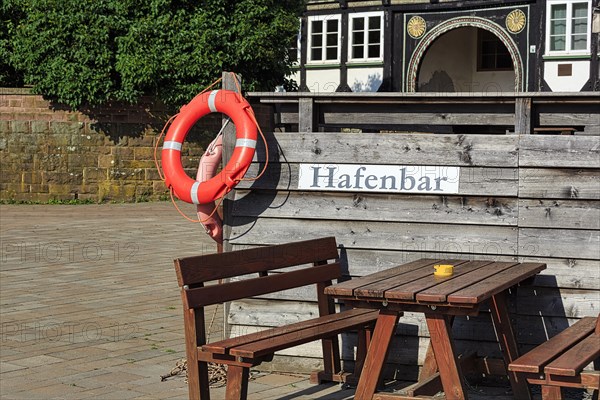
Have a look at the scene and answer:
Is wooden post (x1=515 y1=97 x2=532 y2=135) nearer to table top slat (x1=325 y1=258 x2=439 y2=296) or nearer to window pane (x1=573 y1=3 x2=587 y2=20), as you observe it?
table top slat (x1=325 y1=258 x2=439 y2=296)

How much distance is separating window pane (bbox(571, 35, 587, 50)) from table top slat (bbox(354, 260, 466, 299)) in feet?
71.6

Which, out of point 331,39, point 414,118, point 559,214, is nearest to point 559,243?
point 559,214

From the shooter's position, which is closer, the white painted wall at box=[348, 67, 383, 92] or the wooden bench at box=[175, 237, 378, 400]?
the wooden bench at box=[175, 237, 378, 400]

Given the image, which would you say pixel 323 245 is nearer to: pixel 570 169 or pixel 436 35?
pixel 570 169

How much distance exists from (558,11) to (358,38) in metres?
5.58

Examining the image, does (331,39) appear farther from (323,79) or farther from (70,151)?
(70,151)

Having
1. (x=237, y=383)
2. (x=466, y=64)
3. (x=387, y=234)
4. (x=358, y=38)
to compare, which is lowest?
(x=237, y=383)

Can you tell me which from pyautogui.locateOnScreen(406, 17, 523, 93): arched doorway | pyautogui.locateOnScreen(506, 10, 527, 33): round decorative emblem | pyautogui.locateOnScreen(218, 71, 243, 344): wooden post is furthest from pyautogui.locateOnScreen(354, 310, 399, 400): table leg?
pyautogui.locateOnScreen(406, 17, 523, 93): arched doorway

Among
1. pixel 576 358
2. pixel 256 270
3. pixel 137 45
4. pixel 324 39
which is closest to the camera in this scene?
pixel 576 358

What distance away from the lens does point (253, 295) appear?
18.9 ft

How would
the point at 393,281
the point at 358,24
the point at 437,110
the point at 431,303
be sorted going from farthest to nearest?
the point at 358,24 → the point at 437,110 → the point at 393,281 → the point at 431,303

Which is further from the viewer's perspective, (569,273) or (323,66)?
(323,66)

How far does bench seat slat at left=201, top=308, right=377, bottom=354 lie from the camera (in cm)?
504

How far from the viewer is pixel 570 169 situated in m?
6.01
